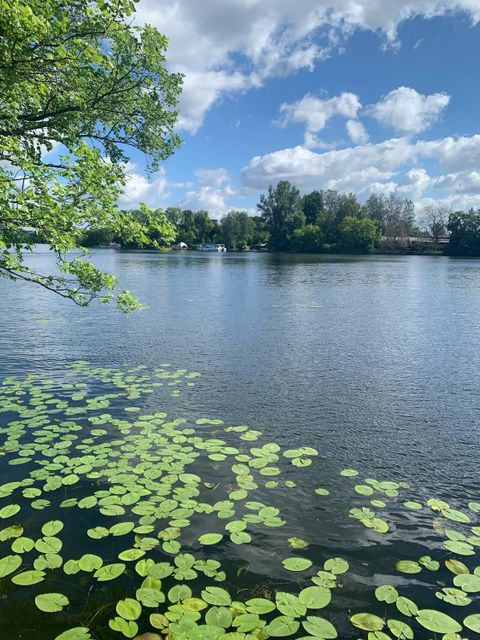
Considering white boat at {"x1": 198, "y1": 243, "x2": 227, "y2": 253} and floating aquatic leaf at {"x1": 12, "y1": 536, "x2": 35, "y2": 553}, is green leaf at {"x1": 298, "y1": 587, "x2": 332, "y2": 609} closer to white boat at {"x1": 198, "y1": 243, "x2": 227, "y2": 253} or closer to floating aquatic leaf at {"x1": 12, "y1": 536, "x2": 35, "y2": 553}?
floating aquatic leaf at {"x1": 12, "y1": 536, "x2": 35, "y2": 553}

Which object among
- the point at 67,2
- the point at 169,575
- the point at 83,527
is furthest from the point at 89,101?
the point at 169,575

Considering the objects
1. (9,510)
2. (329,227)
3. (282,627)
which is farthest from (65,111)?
(329,227)

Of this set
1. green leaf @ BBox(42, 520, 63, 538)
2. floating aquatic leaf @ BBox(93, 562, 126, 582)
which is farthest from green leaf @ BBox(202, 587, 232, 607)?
green leaf @ BBox(42, 520, 63, 538)

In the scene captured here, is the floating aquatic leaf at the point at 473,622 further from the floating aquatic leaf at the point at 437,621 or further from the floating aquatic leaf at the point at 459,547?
the floating aquatic leaf at the point at 459,547

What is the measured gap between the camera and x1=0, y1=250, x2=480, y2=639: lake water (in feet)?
24.2

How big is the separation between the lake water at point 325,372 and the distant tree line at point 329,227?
393 ft

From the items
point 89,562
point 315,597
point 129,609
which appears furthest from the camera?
point 89,562

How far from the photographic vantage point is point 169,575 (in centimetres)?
520

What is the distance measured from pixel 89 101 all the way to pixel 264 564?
32.8 ft

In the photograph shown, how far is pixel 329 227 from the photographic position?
159 m

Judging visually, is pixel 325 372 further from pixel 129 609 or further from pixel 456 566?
pixel 129 609

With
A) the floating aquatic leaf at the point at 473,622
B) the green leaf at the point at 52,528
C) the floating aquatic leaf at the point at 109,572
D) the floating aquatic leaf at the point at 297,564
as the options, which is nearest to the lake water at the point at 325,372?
the floating aquatic leaf at the point at 297,564

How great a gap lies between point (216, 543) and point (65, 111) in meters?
9.42

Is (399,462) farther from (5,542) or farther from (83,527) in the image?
(5,542)
